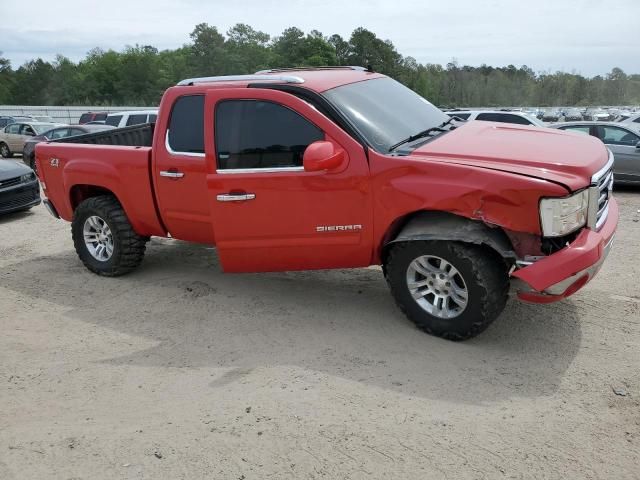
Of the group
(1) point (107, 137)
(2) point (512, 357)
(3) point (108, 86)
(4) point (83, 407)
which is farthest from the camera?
(3) point (108, 86)

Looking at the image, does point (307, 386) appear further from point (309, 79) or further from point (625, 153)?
point (625, 153)

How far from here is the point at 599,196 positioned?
4.10 m

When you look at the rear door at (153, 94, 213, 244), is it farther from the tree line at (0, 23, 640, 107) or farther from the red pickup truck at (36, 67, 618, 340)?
the tree line at (0, 23, 640, 107)

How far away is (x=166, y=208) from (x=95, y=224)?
125cm

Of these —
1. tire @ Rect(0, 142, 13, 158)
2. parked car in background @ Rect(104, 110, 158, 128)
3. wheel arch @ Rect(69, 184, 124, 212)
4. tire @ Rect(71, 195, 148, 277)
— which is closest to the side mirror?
tire @ Rect(71, 195, 148, 277)

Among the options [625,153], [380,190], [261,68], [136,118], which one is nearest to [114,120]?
[136,118]

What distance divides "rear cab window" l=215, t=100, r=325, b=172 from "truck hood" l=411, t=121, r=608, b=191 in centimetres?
93

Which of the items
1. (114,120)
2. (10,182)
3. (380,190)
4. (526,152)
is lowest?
(10,182)

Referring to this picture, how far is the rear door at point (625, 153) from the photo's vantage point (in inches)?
432

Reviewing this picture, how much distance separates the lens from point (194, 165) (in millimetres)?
5223

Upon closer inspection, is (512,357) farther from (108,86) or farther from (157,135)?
(108,86)

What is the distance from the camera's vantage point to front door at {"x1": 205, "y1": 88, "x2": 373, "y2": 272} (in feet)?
14.8

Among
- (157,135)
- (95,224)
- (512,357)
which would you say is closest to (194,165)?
(157,135)

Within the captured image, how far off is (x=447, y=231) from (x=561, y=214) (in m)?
0.77
